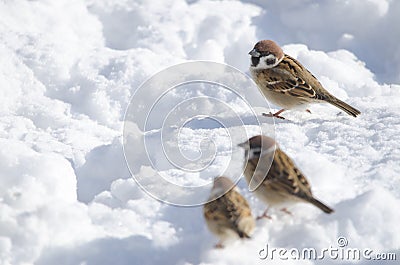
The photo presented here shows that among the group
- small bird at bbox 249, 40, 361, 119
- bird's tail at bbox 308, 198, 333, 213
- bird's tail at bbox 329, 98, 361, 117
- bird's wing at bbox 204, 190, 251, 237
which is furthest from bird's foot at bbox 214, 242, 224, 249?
bird's tail at bbox 329, 98, 361, 117

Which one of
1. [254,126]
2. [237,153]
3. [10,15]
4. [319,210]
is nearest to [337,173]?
[319,210]

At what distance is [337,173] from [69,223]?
5.18ft

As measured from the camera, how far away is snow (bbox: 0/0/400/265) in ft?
10.2

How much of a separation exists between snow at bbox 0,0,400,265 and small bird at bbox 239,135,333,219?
0.14m

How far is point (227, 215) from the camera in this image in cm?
288

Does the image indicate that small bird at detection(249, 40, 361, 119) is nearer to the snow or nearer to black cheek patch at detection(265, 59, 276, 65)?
black cheek patch at detection(265, 59, 276, 65)

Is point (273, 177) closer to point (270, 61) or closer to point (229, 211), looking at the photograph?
point (229, 211)

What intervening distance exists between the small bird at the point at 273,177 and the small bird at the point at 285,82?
1.15m

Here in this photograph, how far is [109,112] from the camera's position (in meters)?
4.80

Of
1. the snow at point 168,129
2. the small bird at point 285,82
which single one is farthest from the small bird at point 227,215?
the small bird at point 285,82

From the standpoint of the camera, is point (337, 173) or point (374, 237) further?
point (337, 173)

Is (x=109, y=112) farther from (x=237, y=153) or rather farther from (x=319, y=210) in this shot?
(x=319, y=210)

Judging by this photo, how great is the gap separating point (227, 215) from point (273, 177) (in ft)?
1.30

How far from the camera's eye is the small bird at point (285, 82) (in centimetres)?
437
